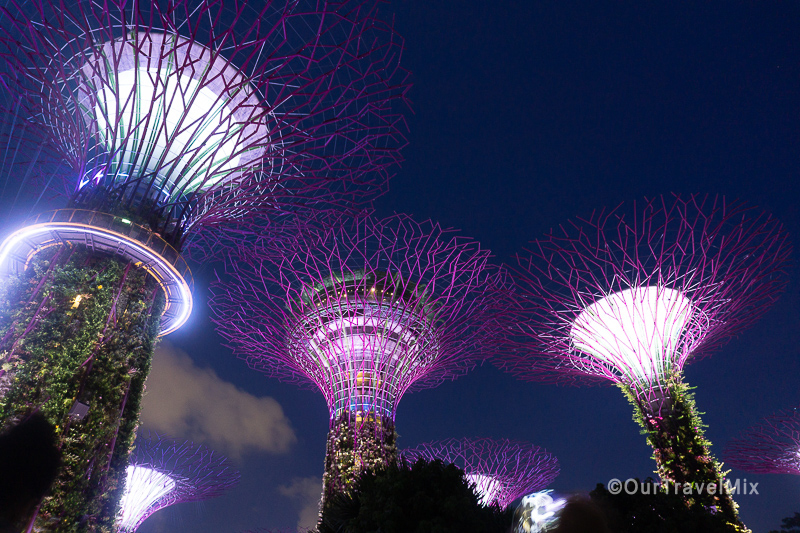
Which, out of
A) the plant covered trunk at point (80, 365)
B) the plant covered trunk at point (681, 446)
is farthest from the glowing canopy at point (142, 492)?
the plant covered trunk at point (681, 446)

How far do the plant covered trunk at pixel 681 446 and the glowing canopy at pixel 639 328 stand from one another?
2.89ft

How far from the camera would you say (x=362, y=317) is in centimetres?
2142

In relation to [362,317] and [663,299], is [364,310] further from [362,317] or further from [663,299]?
[663,299]

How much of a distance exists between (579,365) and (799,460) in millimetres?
19181

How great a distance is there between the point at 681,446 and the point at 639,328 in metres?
4.39

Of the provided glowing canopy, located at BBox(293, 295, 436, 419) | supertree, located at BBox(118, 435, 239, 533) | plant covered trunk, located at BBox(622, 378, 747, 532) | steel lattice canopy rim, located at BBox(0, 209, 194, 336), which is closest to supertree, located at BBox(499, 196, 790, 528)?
plant covered trunk, located at BBox(622, 378, 747, 532)

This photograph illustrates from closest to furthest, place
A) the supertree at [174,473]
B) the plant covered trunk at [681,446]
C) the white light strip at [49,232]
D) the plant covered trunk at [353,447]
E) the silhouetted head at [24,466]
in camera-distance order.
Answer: the silhouetted head at [24,466] < the white light strip at [49,232] < the plant covered trunk at [681,446] < the plant covered trunk at [353,447] < the supertree at [174,473]

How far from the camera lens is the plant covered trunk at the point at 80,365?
29.7 feet

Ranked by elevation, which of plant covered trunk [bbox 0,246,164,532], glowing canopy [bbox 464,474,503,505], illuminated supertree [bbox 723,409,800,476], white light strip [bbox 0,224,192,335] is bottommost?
plant covered trunk [bbox 0,246,164,532]

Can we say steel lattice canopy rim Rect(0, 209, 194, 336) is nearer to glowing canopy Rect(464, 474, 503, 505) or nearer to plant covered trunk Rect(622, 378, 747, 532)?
plant covered trunk Rect(622, 378, 747, 532)

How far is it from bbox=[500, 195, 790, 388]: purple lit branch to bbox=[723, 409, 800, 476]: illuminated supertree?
12303 millimetres

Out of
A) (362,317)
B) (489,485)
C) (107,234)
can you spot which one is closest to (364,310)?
(362,317)

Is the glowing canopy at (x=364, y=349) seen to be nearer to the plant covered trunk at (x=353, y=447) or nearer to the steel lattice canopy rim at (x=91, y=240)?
the plant covered trunk at (x=353, y=447)

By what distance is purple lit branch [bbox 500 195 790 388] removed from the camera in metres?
15.9
